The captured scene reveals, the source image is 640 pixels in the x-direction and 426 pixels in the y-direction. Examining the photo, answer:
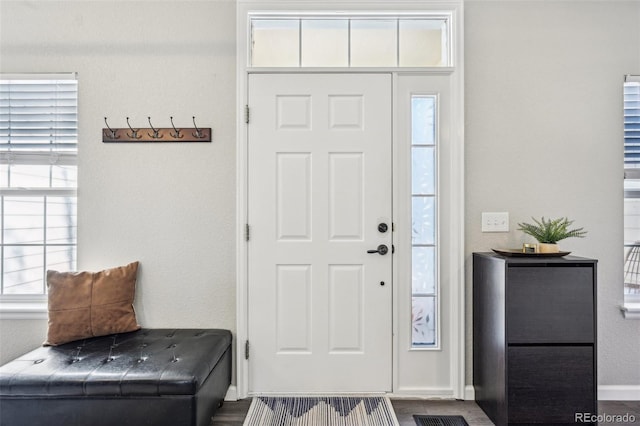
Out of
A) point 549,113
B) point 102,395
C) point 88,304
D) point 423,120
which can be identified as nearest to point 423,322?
point 423,120

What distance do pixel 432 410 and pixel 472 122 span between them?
1.77m

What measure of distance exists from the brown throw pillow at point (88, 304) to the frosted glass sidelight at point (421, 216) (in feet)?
5.88

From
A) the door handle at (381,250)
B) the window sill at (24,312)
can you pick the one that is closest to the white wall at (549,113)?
the door handle at (381,250)

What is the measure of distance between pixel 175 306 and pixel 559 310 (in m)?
2.20

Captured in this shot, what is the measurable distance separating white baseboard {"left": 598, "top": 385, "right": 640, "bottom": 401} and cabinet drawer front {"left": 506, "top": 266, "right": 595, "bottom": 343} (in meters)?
0.72

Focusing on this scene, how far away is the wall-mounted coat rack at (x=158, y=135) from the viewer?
2.22m

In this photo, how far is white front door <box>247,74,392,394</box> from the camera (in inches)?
87.4

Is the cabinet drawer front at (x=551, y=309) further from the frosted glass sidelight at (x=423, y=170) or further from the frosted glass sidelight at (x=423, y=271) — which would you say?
the frosted glass sidelight at (x=423, y=170)

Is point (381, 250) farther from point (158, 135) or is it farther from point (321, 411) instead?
point (158, 135)

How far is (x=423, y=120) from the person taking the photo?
224 cm

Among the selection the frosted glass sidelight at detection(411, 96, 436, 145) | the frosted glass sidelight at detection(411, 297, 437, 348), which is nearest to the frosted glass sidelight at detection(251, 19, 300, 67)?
the frosted glass sidelight at detection(411, 96, 436, 145)

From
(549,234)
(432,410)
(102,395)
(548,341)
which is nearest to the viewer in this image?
(102,395)

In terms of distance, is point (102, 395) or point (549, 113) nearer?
point (102, 395)

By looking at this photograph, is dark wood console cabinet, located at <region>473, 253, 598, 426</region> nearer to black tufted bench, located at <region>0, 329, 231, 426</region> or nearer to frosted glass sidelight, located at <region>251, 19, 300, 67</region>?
black tufted bench, located at <region>0, 329, 231, 426</region>
